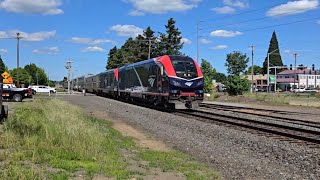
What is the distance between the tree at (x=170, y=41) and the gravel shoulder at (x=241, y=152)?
262ft

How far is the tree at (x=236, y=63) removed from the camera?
134250 mm

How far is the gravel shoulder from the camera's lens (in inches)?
354

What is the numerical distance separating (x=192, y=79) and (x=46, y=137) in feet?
54.7

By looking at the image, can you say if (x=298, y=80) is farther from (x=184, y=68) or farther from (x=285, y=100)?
(x=184, y=68)

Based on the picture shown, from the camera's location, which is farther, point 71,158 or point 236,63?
point 236,63

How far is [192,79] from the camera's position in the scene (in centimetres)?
2639

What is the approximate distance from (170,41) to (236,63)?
140ft

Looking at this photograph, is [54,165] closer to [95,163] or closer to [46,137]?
[95,163]

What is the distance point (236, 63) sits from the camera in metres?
134

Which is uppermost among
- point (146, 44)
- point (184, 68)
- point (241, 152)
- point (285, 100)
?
point (146, 44)

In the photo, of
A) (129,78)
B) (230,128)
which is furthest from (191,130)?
(129,78)

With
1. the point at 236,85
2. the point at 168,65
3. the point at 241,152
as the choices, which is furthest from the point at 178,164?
the point at 236,85

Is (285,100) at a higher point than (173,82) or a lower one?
lower

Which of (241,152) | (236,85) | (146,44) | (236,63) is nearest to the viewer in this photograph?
(241,152)
